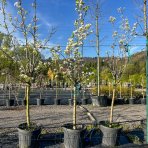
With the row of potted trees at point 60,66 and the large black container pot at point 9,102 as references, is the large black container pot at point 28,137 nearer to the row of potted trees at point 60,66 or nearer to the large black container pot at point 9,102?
the row of potted trees at point 60,66

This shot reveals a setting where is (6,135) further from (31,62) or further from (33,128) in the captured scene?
(31,62)

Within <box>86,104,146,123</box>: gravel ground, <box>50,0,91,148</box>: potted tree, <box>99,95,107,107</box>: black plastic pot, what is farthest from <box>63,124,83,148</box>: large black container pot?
<box>99,95,107,107</box>: black plastic pot

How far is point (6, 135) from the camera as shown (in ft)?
23.9

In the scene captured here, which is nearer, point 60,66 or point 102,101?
point 60,66

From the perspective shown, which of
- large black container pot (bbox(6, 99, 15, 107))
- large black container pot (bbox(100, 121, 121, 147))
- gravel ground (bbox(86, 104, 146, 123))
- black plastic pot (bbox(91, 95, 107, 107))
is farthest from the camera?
large black container pot (bbox(6, 99, 15, 107))

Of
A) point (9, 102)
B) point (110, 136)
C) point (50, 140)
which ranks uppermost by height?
point (9, 102)

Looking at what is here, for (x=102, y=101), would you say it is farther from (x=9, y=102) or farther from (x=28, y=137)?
(x=28, y=137)

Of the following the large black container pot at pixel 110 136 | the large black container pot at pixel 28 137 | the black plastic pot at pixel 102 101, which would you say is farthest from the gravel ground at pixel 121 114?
the large black container pot at pixel 28 137

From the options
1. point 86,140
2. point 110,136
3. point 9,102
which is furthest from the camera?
point 9,102

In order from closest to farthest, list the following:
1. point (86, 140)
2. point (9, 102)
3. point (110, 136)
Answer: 1. point (110, 136)
2. point (86, 140)
3. point (9, 102)

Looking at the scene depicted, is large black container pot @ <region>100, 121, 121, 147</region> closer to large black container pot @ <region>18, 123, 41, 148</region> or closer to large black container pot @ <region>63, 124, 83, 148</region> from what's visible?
large black container pot @ <region>63, 124, 83, 148</region>

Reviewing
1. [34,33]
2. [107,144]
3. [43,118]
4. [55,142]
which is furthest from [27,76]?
[43,118]

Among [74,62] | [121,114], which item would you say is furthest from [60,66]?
[121,114]

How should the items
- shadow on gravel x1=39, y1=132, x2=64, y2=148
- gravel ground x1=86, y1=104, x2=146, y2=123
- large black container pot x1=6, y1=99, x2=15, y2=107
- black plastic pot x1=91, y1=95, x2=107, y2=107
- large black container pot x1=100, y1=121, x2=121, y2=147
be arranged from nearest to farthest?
large black container pot x1=100, y1=121, x2=121, y2=147 → shadow on gravel x1=39, y1=132, x2=64, y2=148 → gravel ground x1=86, y1=104, x2=146, y2=123 → black plastic pot x1=91, y1=95, x2=107, y2=107 → large black container pot x1=6, y1=99, x2=15, y2=107
